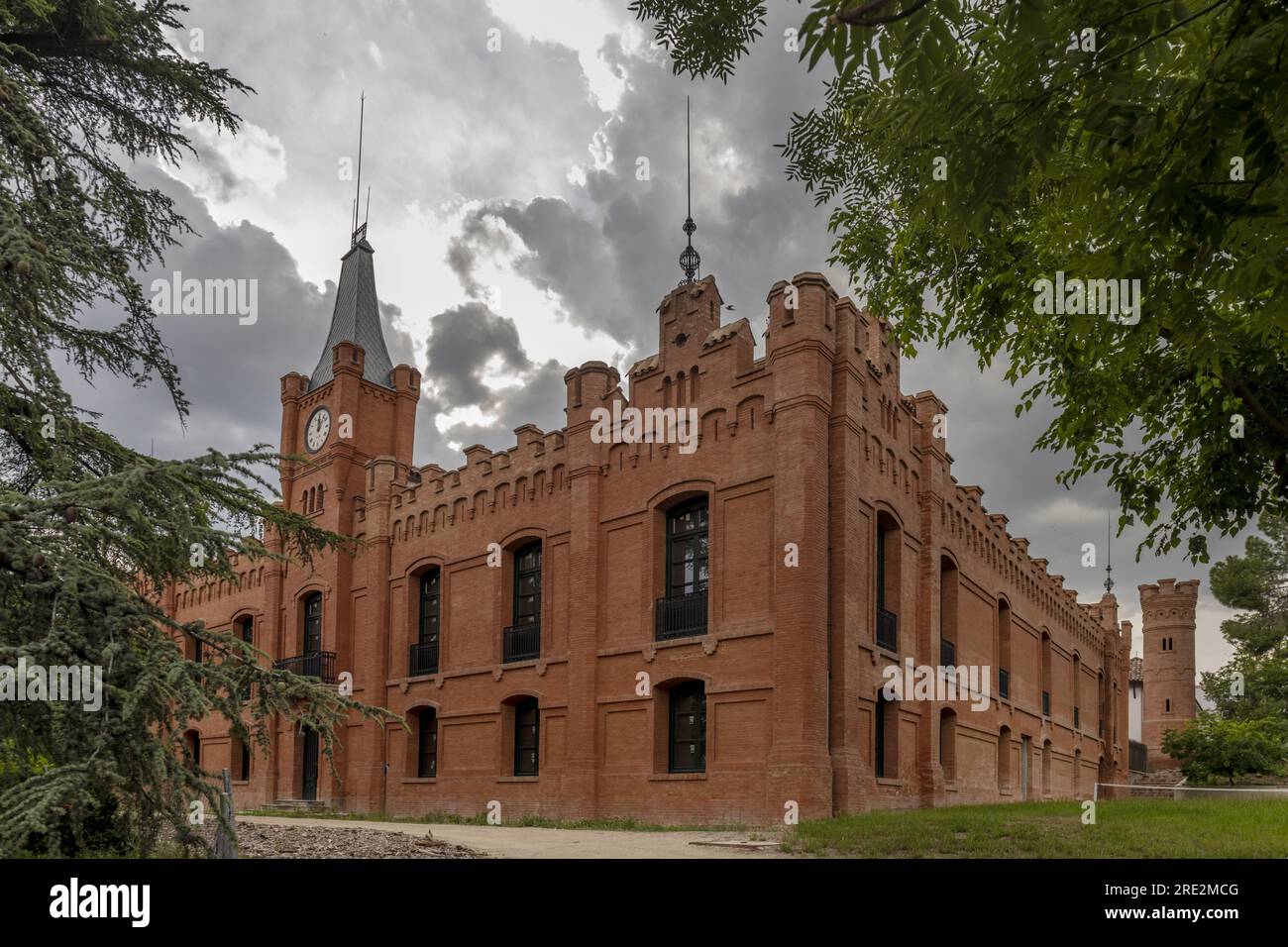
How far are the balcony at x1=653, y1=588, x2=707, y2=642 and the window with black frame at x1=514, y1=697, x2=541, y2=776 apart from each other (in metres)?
4.32

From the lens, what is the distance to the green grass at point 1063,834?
10430 millimetres

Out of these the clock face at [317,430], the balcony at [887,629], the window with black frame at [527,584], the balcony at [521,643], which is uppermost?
the clock face at [317,430]

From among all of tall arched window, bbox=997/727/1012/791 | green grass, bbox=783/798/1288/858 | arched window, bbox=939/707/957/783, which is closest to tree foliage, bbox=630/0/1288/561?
green grass, bbox=783/798/1288/858

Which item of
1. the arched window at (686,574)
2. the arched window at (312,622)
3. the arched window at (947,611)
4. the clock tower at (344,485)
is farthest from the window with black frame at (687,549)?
the arched window at (312,622)

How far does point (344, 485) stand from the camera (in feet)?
97.5

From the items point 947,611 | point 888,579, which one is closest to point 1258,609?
point 947,611

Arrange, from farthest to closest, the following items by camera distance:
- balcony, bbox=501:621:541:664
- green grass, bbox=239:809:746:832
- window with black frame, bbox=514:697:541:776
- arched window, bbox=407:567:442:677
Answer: arched window, bbox=407:567:442:677
balcony, bbox=501:621:541:664
window with black frame, bbox=514:697:541:776
green grass, bbox=239:809:746:832

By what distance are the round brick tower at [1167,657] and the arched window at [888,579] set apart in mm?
38088

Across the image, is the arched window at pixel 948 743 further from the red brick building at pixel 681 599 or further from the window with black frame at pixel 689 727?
the window with black frame at pixel 689 727

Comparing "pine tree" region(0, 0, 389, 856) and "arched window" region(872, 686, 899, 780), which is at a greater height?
"pine tree" region(0, 0, 389, 856)

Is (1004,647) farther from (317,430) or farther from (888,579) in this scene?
(317,430)

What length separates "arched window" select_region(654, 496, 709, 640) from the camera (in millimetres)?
19594

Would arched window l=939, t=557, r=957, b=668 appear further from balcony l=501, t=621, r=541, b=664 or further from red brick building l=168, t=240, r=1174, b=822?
balcony l=501, t=621, r=541, b=664

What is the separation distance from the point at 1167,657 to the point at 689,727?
42267 millimetres
